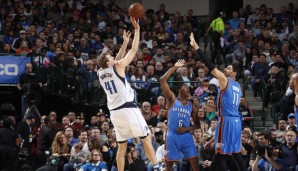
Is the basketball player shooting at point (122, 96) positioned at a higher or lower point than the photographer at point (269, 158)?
higher

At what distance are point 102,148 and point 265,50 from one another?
7.32 metres

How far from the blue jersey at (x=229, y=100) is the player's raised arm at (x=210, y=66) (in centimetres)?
13

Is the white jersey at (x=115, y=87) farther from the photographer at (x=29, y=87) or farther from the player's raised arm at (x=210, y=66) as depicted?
the photographer at (x=29, y=87)

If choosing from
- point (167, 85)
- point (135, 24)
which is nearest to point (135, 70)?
point (167, 85)

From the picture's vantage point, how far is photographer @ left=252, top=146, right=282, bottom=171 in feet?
51.0

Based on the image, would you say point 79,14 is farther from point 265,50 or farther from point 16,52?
point 265,50

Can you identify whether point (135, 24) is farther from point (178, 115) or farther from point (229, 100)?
point (178, 115)

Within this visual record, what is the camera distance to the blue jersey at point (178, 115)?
15141 mm

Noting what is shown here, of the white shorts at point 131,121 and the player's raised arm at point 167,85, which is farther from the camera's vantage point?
the player's raised arm at point 167,85

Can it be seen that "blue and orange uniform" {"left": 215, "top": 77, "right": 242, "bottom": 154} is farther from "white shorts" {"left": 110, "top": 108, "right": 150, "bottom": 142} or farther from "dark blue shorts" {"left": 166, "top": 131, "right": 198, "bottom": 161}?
"dark blue shorts" {"left": 166, "top": 131, "right": 198, "bottom": 161}

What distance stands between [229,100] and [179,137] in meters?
1.86

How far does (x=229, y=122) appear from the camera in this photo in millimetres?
13719

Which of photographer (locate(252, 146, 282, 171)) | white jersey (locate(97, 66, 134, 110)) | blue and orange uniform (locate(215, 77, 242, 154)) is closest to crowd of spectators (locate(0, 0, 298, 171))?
photographer (locate(252, 146, 282, 171))

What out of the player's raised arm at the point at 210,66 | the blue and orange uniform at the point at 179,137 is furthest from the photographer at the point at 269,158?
the player's raised arm at the point at 210,66
